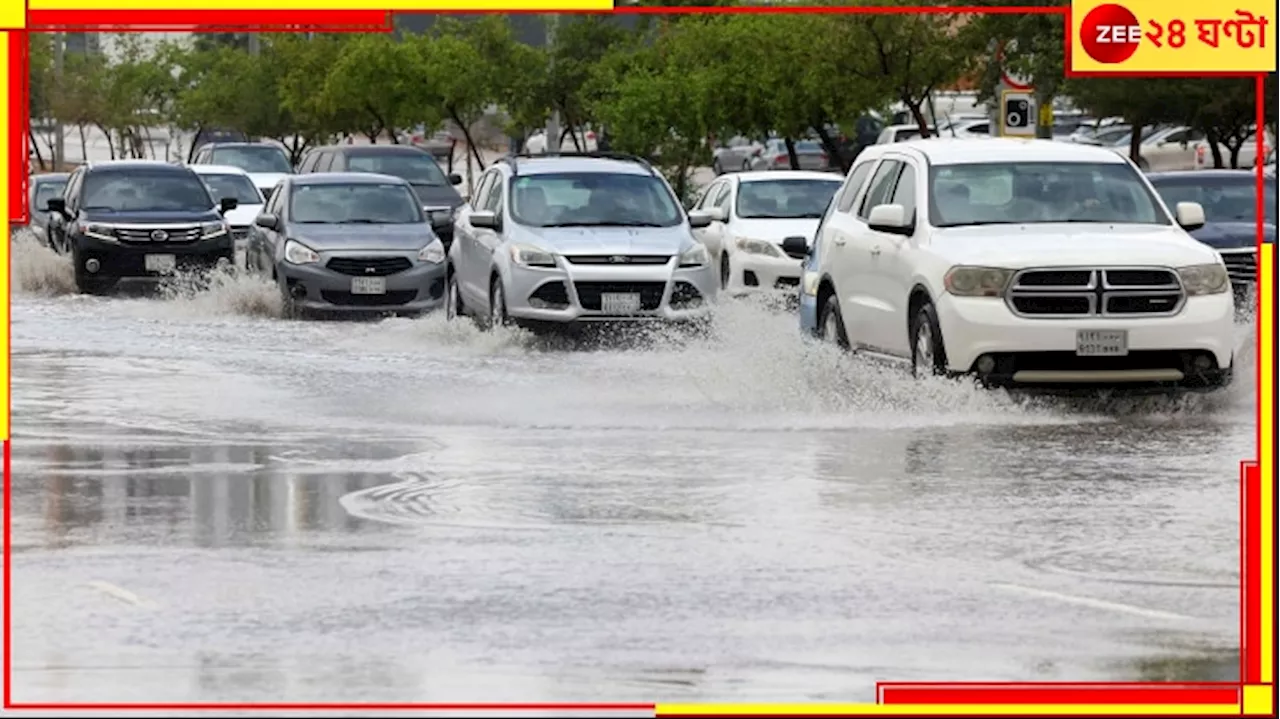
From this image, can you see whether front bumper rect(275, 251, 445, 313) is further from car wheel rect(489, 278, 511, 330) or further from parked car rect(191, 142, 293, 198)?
Answer: parked car rect(191, 142, 293, 198)

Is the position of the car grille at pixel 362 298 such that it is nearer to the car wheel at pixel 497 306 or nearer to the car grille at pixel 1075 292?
the car wheel at pixel 497 306

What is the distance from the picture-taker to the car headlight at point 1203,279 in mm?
18250

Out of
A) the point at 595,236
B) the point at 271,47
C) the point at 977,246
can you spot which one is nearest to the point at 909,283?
the point at 977,246

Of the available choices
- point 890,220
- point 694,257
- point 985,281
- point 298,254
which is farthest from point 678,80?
point 985,281

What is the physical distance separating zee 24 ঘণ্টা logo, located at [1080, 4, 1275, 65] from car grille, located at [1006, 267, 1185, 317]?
8.44 meters

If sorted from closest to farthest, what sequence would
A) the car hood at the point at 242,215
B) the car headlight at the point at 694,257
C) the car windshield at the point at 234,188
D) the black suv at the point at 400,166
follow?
the car headlight at the point at 694,257 < the car hood at the point at 242,215 < the car windshield at the point at 234,188 < the black suv at the point at 400,166

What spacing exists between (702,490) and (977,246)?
4.37 meters

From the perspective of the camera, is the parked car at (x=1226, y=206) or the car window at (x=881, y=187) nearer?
the car window at (x=881, y=187)

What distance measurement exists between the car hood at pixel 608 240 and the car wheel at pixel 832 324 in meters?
4.04

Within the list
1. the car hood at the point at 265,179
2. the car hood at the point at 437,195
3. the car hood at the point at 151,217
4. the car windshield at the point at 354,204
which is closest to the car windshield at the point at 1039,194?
the car windshield at the point at 354,204

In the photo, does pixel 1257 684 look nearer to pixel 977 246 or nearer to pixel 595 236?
pixel 977 246

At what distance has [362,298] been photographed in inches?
1147

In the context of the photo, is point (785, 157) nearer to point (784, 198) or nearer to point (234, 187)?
point (234, 187)

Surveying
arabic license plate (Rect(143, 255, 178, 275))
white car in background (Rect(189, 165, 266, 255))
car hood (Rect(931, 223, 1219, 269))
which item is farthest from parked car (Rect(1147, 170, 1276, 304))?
white car in background (Rect(189, 165, 266, 255))
